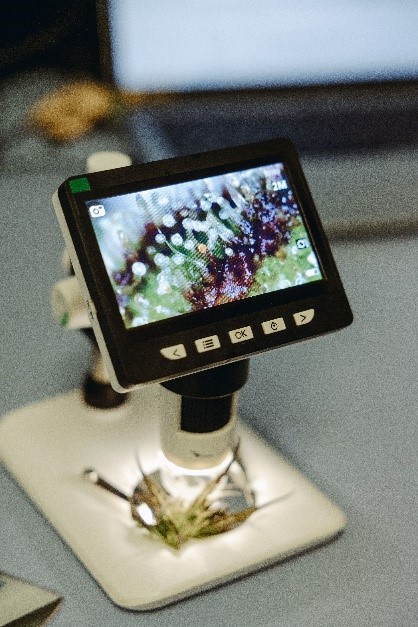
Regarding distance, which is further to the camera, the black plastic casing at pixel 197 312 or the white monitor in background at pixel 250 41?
the white monitor in background at pixel 250 41

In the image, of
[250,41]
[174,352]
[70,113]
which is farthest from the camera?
[70,113]

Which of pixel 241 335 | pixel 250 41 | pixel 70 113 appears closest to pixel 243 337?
pixel 241 335

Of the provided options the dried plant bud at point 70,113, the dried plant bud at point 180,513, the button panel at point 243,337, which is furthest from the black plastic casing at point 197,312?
the dried plant bud at point 70,113

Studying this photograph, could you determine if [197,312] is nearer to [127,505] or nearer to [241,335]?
[241,335]

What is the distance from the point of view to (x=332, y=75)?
799 millimetres

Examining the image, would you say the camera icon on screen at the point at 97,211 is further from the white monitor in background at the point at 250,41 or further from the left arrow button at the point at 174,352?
the white monitor in background at the point at 250,41

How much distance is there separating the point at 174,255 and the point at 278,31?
0.38 m

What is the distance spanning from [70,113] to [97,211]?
1.94 ft

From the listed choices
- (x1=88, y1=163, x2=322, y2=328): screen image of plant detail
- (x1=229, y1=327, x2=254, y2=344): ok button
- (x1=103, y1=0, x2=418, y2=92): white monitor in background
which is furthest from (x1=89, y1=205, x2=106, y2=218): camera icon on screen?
(x1=103, y1=0, x2=418, y2=92): white monitor in background

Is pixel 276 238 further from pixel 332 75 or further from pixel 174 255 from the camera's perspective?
pixel 332 75

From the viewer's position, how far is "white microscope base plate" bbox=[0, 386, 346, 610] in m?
0.48

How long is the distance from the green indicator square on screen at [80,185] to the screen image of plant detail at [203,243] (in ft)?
0.04

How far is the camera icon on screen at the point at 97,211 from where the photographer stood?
1.51 ft

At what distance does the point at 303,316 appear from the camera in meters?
0.49
